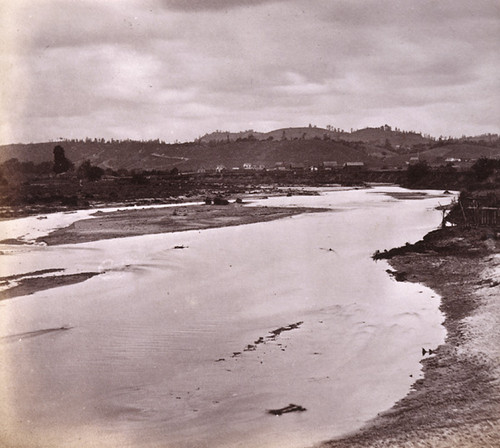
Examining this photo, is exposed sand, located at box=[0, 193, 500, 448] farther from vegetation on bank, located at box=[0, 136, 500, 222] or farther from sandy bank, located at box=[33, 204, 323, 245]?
vegetation on bank, located at box=[0, 136, 500, 222]

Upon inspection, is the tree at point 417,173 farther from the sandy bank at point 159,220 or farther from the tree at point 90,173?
the tree at point 90,173

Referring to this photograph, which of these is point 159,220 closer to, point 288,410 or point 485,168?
point 288,410

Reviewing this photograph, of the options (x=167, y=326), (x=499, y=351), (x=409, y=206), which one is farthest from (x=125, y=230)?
(x=409, y=206)

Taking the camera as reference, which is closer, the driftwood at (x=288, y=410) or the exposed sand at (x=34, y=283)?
the driftwood at (x=288, y=410)

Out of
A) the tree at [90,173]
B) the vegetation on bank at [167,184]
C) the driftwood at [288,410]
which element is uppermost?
the tree at [90,173]

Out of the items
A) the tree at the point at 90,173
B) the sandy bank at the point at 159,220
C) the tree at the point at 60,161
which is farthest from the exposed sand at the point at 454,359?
the tree at the point at 60,161

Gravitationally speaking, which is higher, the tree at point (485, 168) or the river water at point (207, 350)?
the tree at point (485, 168)

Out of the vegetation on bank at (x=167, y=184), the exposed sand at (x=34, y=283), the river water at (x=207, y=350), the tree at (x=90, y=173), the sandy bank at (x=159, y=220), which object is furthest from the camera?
the tree at (x=90, y=173)
